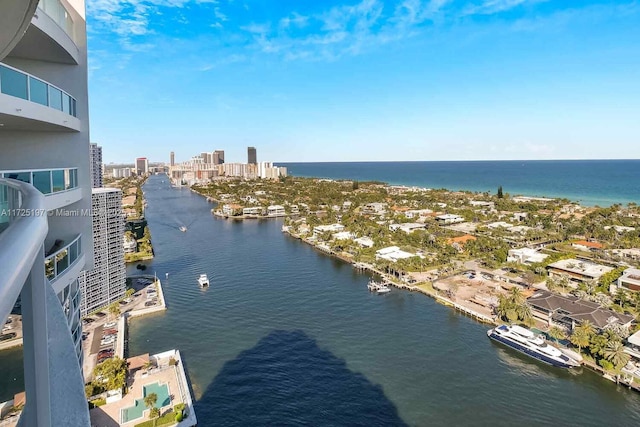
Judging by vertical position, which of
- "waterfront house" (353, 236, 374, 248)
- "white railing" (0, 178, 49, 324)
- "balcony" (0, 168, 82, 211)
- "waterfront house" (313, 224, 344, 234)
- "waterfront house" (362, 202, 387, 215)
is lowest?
"waterfront house" (353, 236, 374, 248)

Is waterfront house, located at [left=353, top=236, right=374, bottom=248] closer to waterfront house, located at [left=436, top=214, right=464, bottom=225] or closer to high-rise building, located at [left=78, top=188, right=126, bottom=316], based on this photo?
waterfront house, located at [left=436, top=214, right=464, bottom=225]

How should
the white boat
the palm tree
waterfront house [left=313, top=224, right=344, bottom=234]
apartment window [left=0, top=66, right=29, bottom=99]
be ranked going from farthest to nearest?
1. waterfront house [left=313, top=224, right=344, bottom=234]
2. the white boat
3. the palm tree
4. apartment window [left=0, top=66, right=29, bottom=99]

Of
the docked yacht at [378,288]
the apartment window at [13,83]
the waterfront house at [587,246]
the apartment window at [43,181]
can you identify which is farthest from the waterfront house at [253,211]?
the apartment window at [13,83]

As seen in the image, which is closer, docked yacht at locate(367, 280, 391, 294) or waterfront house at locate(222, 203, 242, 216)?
docked yacht at locate(367, 280, 391, 294)

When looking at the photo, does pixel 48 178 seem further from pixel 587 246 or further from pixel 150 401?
pixel 587 246

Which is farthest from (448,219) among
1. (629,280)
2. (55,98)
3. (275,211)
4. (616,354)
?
(55,98)

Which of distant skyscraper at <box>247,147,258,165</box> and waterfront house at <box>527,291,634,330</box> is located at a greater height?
distant skyscraper at <box>247,147,258,165</box>

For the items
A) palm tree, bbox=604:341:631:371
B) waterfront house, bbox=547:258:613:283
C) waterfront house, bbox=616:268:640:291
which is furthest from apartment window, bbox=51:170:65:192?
waterfront house, bbox=547:258:613:283
